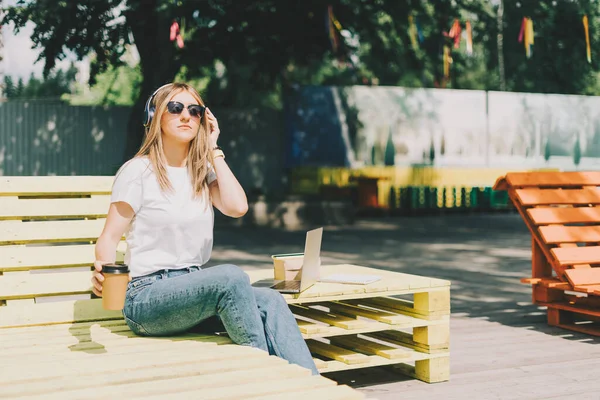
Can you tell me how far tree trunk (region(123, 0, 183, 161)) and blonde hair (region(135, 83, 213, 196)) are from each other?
11.6 m

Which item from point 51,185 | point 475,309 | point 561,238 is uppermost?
point 51,185

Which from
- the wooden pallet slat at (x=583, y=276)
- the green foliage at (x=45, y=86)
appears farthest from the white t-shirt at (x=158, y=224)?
the green foliage at (x=45, y=86)

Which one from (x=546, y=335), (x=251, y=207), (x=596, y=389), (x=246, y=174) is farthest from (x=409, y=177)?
(x=596, y=389)

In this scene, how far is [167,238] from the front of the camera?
13.5 ft

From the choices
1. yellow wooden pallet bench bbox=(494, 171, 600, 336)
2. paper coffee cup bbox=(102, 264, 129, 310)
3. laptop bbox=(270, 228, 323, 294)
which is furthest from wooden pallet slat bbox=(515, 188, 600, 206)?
paper coffee cup bbox=(102, 264, 129, 310)

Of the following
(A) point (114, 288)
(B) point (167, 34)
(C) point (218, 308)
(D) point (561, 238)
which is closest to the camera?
(A) point (114, 288)

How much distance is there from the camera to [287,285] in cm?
460

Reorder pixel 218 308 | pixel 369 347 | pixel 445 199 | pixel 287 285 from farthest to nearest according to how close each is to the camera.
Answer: pixel 445 199 → pixel 369 347 → pixel 287 285 → pixel 218 308

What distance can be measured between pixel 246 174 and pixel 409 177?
436 cm

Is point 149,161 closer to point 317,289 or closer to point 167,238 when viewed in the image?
point 167,238

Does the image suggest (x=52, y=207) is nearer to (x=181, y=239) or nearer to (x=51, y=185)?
(x=51, y=185)

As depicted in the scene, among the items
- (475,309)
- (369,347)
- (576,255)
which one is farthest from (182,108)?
(475,309)

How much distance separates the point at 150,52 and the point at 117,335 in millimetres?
13375

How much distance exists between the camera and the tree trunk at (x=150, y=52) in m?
15.8
